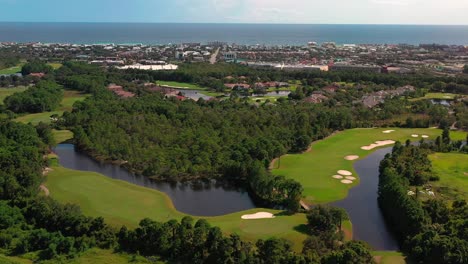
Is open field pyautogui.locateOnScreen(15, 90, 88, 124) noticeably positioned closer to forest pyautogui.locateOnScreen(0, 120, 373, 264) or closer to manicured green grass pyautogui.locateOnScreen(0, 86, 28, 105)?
manicured green grass pyautogui.locateOnScreen(0, 86, 28, 105)

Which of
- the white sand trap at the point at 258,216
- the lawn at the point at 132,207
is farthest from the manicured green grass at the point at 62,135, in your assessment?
the white sand trap at the point at 258,216

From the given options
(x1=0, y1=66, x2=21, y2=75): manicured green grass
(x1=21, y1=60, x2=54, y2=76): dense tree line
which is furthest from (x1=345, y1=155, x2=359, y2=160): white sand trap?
(x1=0, y1=66, x2=21, y2=75): manicured green grass

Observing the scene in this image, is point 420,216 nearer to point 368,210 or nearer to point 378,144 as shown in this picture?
point 368,210

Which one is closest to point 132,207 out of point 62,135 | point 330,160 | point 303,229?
point 303,229

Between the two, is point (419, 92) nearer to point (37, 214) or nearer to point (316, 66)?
point (316, 66)

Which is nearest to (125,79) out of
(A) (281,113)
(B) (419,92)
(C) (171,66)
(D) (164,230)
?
(C) (171,66)

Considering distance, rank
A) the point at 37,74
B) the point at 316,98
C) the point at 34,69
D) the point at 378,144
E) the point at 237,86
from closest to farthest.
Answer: the point at 378,144, the point at 316,98, the point at 237,86, the point at 37,74, the point at 34,69

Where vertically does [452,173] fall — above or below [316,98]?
below
